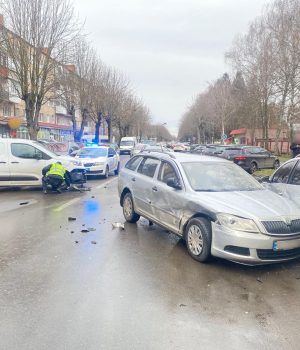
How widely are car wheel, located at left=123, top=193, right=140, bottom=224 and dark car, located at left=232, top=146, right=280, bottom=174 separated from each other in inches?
584

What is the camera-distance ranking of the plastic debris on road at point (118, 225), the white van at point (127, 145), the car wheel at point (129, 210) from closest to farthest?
the plastic debris on road at point (118, 225) < the car wheel at point (129, 210) < the white van at point (127, 145)

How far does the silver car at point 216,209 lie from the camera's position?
16.1 feet

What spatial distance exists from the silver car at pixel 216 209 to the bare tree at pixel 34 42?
62.6 ft

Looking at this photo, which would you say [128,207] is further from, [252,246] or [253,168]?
[253,168]

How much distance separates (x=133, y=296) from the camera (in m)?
4.18

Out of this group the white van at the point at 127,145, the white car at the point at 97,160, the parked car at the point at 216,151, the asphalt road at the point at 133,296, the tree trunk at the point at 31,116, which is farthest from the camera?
the white van at the point at 127,145

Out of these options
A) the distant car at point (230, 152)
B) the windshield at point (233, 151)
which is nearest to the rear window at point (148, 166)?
the distant car at point (230, 152)

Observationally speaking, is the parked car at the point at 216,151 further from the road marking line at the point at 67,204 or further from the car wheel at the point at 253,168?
the road marking line at the point at 67,204

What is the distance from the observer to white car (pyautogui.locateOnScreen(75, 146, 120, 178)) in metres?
16.8

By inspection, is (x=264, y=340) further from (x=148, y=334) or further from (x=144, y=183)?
(x=144, y=183)

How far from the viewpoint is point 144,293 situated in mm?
4270

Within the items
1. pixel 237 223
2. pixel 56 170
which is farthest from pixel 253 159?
pixel 237 223

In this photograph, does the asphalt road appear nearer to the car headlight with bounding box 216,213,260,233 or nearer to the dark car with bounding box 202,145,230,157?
the car headlight with bounding box 216,213,260,233

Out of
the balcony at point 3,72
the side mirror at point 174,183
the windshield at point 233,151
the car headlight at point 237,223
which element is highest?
the balcony at point 3,72
